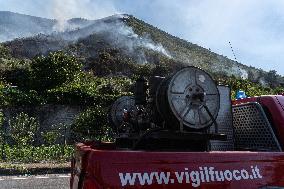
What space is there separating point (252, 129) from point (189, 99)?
140 cm

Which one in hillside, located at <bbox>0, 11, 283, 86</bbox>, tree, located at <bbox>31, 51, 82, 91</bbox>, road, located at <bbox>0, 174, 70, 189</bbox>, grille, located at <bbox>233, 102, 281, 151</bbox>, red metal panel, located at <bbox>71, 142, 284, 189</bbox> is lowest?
road, located at <bbox>0, 174, 70, 189</bbox>

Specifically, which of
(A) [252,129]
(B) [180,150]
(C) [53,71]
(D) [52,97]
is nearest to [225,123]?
(A) [252,129]

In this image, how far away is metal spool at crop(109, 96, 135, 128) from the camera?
573 centimetres

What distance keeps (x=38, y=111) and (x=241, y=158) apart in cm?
2253

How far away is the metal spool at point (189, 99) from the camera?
4137mm

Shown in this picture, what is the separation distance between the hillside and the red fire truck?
37.9 m

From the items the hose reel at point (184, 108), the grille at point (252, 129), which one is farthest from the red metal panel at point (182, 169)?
the grille at point (252, 129)

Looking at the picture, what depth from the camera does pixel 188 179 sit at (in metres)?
3.90

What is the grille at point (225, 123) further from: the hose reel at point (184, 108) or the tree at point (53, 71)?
the tree at point (53, 71)

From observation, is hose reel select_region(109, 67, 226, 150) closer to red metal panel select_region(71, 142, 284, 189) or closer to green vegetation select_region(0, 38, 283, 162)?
red metal panel select_region(71, 142, 284, 189)

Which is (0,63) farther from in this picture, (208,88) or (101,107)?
(208,88)

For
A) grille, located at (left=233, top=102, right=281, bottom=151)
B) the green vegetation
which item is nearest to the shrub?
the green vegetation

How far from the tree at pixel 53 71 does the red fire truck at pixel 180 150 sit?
962 inches

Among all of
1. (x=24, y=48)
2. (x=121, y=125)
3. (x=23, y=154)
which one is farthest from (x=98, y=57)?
(x=121, y=125)
